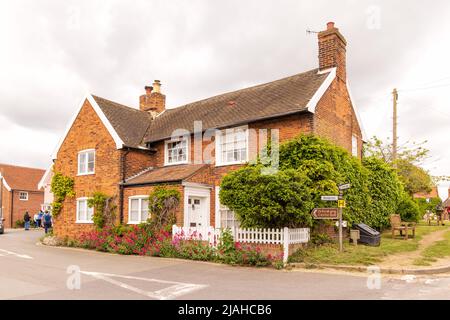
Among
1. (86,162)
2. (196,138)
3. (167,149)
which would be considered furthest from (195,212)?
(86,162)

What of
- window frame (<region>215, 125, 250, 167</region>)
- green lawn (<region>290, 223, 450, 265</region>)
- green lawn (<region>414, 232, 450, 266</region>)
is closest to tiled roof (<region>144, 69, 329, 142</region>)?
window frame (<region>215, 125, 250, 167</region>)

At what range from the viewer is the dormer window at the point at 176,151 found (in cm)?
→ 1944

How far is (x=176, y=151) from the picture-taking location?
65.7 ft

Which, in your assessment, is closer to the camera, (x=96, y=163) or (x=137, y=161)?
(x=137, y=161)

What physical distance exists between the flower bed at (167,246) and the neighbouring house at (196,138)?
3.24 ft

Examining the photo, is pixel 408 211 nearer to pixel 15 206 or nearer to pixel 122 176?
pixel 122 176

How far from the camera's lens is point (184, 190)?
16062 millimetres

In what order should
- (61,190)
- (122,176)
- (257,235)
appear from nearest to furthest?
(257,235) → (122,176) → (61,190)

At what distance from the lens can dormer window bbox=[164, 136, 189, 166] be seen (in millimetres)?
19438

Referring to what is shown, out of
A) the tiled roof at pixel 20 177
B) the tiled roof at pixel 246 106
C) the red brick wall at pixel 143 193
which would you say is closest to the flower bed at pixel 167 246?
the red brick wall at pixel 143 193

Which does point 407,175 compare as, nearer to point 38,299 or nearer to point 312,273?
point 312,273

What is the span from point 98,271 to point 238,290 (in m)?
4.93

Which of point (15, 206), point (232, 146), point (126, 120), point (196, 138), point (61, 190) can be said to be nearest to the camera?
point (232, 146)

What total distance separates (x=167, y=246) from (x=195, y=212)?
253cm
